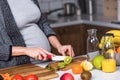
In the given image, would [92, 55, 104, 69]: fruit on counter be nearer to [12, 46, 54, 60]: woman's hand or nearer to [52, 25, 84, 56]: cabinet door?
[12, 46, 54, 60]: woman's hand

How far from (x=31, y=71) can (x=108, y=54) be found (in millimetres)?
405

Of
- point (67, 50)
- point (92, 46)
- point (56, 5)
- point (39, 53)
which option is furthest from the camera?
point (56, 5)

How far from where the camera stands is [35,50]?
57.6 inches

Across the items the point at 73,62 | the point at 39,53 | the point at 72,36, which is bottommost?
the point at 72,36

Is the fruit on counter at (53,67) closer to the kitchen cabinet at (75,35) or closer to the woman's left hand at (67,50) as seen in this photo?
the woman's left hand at (67,50)

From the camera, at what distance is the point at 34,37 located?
5.73 ft

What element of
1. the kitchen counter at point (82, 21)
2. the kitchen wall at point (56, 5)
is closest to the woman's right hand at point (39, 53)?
the kitchen counter at point (82, 21)

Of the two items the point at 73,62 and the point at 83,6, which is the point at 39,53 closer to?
the point at 73,62

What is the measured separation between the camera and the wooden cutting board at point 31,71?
4.50 feet

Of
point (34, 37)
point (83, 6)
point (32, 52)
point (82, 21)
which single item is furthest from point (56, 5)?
point (32, 52)

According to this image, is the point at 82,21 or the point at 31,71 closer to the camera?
the point at 31,71

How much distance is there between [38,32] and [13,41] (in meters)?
0.19

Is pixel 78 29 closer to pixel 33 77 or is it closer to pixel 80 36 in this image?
pixel 80 36

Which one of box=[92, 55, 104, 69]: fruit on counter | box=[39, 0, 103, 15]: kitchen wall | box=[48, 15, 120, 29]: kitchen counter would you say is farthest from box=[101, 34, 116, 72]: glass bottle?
box=[39, 0, 103, 15]: kitchen wall
